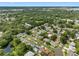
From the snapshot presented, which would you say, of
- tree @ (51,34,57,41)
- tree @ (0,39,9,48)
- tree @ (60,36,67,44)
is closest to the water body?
tree @ (0,39,9,48)

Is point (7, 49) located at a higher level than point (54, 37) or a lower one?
lower

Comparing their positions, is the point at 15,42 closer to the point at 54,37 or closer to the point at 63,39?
the point at 54,37

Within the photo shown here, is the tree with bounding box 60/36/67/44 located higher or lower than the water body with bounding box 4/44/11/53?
higher

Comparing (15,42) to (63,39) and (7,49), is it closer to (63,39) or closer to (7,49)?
(7,49)

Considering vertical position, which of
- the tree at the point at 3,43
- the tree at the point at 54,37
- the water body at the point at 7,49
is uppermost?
the tree at the point at 54,37

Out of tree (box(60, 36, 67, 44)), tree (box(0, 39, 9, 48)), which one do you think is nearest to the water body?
tree (box(0, 39, 9, 48))

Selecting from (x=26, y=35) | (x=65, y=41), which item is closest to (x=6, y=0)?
(x=26, y=35)

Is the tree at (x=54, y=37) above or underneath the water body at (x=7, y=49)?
above

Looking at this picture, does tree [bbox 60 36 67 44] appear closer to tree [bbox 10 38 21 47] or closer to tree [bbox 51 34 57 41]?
tree [bbox 51 34 57 41]

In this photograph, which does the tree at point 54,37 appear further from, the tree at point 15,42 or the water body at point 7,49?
the water body at point 7,49

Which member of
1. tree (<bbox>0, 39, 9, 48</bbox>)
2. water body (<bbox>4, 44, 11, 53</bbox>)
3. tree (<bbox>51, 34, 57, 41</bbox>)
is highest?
tree (<bbox>51, 34, 57, 41</bbox>)

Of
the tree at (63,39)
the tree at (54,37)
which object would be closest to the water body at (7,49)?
the tree at (54,37)

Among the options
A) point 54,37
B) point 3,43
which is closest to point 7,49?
point 3,43
